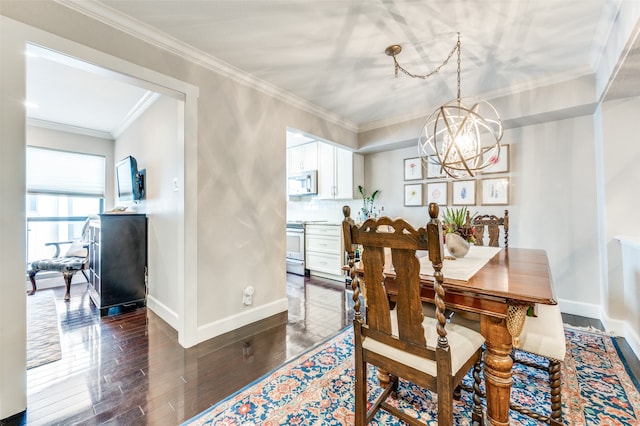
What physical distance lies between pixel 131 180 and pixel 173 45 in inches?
89.7

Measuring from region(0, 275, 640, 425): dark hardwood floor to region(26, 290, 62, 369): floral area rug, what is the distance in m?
0.08

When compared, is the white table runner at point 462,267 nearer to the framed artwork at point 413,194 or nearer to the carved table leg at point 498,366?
the carved table leg at point 498,366

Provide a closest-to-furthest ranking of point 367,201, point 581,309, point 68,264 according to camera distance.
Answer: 1. point 581,309
2. point 68,264
3. point 367,201

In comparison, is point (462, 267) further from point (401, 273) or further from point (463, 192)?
point (463, 192)

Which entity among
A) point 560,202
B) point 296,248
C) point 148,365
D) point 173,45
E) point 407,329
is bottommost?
point 148,365

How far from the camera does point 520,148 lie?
3.36 m

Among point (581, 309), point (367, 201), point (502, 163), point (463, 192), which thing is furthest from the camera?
point (367, 201)

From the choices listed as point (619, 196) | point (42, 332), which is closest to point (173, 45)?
point (42, 332)

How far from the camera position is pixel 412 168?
425 centimetres

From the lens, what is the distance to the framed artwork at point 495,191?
3439mm

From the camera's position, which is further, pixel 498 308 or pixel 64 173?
pixel 64 173

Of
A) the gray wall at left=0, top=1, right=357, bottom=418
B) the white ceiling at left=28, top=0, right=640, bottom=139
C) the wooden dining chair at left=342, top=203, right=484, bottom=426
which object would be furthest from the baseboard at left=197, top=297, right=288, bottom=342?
the white ceiling at left=28, top=0, right=640, bottom=139

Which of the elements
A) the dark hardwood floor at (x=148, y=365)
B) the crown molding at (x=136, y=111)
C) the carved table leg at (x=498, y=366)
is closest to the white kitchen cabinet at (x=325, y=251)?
the dark hardwood floor at (x=148, y=365)

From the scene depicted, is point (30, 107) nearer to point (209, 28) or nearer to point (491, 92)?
point (209, 28)
